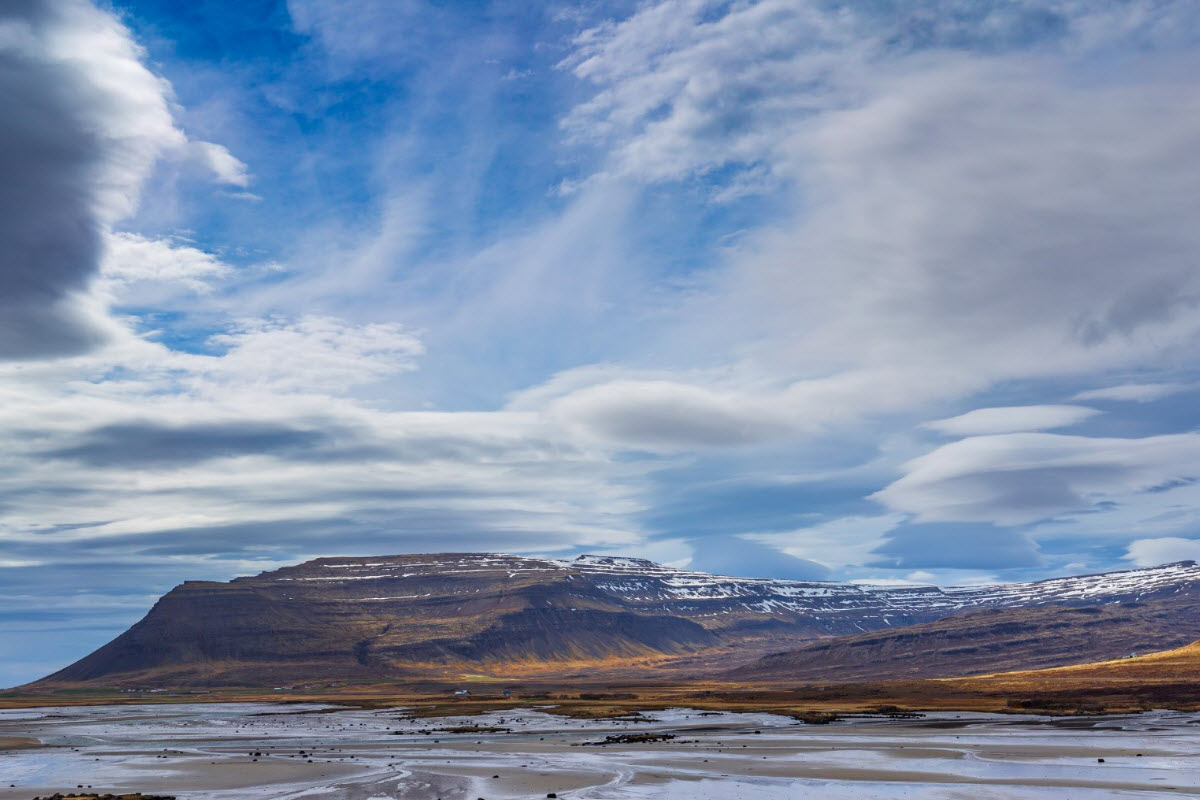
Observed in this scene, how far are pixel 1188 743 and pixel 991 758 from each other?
21.4 m

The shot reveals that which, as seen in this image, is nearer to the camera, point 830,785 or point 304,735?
point 830,785

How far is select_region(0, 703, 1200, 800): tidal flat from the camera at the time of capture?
2391 inches

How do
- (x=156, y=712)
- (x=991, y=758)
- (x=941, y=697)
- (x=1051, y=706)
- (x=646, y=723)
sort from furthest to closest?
(x=156, y=712), (x=941, y=697), (x=1051, y=706), (x=646, y=723), (x=991, y=758)

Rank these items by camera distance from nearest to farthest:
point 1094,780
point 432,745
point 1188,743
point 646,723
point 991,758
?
point 1094,780 < point 991,758 < point 1188,743 < point 432,745 < point 646,723

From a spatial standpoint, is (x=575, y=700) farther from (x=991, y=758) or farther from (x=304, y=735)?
(x=991, y=758)

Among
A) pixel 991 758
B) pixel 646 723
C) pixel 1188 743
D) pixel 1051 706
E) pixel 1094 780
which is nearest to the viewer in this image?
pixel 1094 780

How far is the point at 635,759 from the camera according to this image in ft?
259

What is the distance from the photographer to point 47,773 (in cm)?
7800

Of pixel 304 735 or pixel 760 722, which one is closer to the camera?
pixel 304 735

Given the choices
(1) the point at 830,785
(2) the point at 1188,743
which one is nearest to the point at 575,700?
(2) the point at 1188,743

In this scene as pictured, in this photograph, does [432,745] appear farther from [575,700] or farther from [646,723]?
[575,700]

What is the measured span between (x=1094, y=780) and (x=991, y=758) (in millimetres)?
15326

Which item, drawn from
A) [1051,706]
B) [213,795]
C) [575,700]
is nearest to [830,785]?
[213,795]

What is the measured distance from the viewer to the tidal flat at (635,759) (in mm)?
60719
